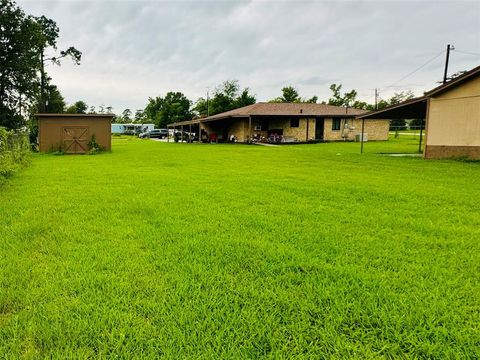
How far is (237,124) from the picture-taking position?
106 ft

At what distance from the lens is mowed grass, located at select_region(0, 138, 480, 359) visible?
2.04 meters

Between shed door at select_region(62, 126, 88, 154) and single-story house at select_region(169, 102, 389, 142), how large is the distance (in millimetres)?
11652

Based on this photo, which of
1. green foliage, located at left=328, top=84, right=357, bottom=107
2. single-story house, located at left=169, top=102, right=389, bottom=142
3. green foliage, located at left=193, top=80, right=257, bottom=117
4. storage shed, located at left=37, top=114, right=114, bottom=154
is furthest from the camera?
green foliage, located at left=328, top=84, right=357, bottom=107

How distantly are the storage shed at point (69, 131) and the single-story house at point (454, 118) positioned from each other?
1767cm

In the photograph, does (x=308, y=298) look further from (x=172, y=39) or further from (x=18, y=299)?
(x=172, y=39)

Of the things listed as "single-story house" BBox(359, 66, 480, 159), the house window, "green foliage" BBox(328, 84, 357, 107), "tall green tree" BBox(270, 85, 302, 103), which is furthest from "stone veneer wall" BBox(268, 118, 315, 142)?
"green foliage" BBox(328, 84, 357, 107)

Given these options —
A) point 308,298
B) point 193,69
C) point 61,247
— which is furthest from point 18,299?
point 193,69

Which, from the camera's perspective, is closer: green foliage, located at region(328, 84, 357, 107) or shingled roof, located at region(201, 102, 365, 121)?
shingled roof, located at region(201, 102, 365, 121)

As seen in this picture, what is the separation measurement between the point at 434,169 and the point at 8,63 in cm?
3423

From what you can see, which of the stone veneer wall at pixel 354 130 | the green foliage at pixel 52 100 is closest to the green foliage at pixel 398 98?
the stone veneer wall at pixel 354 130


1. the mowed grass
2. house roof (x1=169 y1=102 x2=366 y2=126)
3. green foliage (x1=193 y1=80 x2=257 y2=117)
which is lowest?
the mowed grass

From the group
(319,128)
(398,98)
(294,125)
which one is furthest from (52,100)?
(398,98)

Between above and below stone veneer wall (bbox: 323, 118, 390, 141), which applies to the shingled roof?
above

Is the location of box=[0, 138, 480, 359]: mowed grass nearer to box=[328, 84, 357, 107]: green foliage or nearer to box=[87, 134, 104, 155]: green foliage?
box=[87, 134, 104, 155]: green foliage
